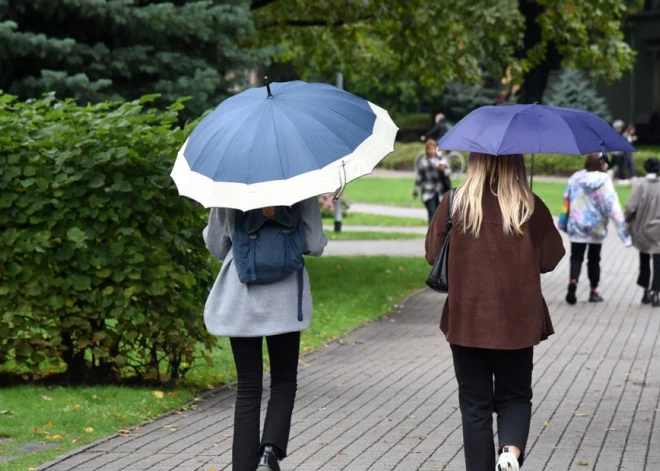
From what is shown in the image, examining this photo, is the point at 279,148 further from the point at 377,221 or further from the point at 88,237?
the point at 377,221

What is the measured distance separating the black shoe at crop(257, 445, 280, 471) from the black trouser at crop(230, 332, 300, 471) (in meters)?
0.03

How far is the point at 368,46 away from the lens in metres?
20.5

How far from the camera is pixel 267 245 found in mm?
5047

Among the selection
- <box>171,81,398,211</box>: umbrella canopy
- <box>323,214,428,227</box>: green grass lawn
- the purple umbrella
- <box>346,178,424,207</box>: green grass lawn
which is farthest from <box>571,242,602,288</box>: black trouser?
<box>346,178,424,207</box>: green grass lawn

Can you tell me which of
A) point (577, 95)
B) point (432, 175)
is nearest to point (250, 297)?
point (432, 175)

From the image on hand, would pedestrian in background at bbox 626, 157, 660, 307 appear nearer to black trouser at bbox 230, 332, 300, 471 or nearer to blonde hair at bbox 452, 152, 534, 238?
blonde hair at bbox 452, 152, 534, 238

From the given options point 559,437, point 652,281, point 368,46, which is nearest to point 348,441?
point 559,437

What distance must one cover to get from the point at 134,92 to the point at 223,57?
1126 millimetres

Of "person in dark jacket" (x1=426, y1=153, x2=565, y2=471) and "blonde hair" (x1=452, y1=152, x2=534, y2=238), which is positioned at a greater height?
"blonde hair" (x1=452, y1=152, x2=534, y2=238)

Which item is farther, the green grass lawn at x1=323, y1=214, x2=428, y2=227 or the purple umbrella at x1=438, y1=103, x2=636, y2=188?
the green grass lawn at x1=323, y1=214, x2=428, y2=227

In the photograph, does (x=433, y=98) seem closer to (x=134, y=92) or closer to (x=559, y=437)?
(x=134, y=92)

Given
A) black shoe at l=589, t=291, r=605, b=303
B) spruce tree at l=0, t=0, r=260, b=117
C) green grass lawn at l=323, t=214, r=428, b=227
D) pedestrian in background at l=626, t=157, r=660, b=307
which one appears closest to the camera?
spruce tree at l=0, t=0, r=260, b=117

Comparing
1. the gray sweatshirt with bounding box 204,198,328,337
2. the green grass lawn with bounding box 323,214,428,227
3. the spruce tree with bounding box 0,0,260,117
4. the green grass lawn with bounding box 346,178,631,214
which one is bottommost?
the green grass lawn with bounding box 346,178,631,214

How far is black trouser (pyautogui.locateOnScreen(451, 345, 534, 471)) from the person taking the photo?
4.98 metres
